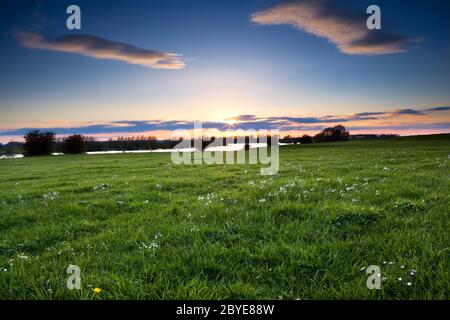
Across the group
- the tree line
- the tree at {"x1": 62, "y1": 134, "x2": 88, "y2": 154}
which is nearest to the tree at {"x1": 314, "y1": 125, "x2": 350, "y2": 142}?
the tree line

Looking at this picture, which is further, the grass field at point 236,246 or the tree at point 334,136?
the tree at point 334,136

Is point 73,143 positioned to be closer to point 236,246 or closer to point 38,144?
point 38,144

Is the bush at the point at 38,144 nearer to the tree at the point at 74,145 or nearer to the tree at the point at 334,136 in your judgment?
the tree at the point at 74,145

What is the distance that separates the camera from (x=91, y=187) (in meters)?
15.1

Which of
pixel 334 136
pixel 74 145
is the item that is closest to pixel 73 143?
pixel 74 145

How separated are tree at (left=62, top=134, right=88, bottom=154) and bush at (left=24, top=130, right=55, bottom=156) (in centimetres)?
423

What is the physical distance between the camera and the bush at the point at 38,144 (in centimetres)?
10544

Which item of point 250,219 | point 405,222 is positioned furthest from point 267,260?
point 405,222

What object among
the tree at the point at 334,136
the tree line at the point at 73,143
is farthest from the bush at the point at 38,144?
the tree at the point at 334,136

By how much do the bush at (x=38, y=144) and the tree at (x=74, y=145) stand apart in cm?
423

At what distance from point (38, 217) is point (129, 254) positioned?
5.08m

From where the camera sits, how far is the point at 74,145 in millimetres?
109625

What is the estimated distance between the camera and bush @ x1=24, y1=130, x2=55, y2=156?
346 ft

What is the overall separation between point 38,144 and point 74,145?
11.5 metres
